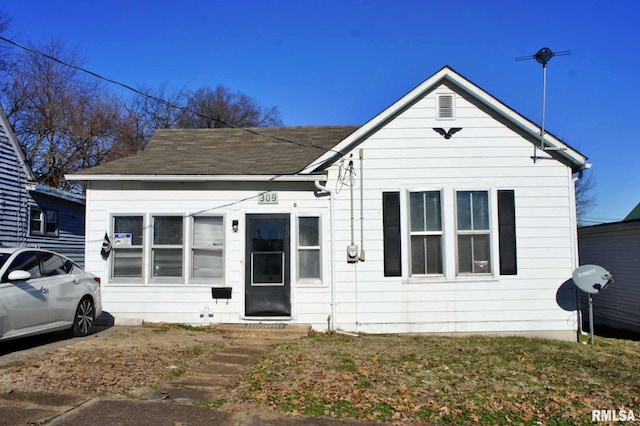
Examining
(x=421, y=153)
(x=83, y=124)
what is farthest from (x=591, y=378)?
(x=83, y=124)

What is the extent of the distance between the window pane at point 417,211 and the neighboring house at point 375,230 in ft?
0.07

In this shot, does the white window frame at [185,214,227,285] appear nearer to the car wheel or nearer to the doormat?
the doormat

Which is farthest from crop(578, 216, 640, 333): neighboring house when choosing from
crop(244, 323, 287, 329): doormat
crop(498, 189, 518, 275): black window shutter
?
crop(244, 323, 287, 329): doormat

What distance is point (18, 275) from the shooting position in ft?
22.7

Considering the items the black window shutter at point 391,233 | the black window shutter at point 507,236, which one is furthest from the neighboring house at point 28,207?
the black window shutter at point 507,236

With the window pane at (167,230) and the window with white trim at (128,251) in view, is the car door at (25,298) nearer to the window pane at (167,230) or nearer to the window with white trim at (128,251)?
the window with white trim at (128,251)

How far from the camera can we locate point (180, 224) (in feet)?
32.7

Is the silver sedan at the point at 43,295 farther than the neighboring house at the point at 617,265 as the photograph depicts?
No

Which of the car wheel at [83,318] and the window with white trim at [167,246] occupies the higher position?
the window with white trim at [167,246]

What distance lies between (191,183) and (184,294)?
2.24 metres

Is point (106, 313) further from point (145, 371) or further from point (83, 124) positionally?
point (83, 124)

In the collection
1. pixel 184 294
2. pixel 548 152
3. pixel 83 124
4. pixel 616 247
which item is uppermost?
pixel 83 124

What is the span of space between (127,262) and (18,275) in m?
3.04

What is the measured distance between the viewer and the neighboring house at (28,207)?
600 inches
